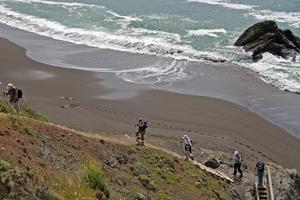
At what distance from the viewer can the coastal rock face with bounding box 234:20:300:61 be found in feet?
155

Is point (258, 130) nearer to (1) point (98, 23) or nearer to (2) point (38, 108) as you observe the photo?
(2) point (38, 108)

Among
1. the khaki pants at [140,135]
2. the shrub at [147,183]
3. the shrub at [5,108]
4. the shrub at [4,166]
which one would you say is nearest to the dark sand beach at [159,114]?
the khaki pants at [140,135]

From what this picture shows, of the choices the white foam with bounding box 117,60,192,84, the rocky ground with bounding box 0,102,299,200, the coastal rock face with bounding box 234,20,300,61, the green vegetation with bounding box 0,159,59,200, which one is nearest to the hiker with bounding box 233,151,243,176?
the rocky ground with bounding box 0,102,299,200

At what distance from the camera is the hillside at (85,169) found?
535 inches

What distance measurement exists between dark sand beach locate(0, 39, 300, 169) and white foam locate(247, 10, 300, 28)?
30.0 meters

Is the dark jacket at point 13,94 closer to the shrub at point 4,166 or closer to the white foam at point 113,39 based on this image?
the shrub at point 4,166

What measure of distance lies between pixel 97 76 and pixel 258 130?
13.2 metres

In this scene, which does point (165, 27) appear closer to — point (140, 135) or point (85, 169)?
point (140, 135)

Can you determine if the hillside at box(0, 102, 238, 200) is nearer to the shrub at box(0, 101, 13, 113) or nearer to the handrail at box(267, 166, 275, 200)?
the shrub at box(0, 101, 13, 113)

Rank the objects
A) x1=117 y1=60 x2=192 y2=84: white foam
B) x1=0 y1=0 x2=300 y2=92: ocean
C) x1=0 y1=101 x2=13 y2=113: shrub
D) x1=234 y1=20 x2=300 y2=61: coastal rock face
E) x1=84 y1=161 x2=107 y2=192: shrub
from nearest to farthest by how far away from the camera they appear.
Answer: x1=84 y1=161 x2=107 y2=192: shrub, x1=0 y1=101 x2=13 y2=113: shrub, x1=117 y1=60 x2=192 y2=84: white foam, x1=0 y1=0 x2=300 y2=92: ocean, x1=234 y1=20 x2=300 y2=61: coastal rock face

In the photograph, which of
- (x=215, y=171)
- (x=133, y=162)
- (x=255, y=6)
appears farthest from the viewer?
(x=255, y=6)

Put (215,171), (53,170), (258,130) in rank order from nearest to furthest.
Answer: (53,170)
(215,171)
(258,130)

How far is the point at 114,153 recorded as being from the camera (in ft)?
67.3

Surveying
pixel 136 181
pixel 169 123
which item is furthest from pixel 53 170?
pixel 169 123
